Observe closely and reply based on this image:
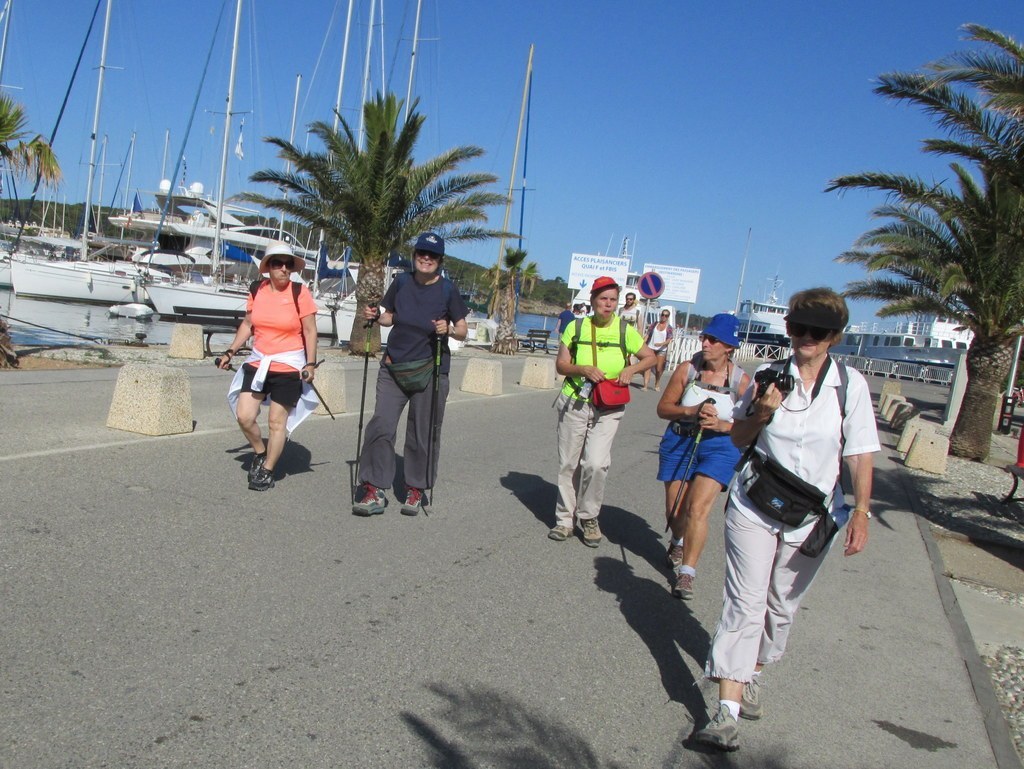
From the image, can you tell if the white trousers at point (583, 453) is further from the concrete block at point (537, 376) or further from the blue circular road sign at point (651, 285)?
the blue circular road sign at point (651, 285)

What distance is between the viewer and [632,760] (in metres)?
3.58

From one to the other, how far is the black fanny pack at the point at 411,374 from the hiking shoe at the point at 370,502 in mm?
777

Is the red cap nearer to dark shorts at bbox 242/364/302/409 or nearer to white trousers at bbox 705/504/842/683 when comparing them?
dark shorts at bbox 242/364/302/409

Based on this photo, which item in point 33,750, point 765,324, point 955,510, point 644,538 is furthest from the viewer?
point 765,324

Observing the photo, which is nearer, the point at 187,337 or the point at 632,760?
the point at 632,760

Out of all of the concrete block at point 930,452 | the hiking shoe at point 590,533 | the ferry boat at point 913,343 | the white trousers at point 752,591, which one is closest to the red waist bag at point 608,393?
the hiking shoe at point 590,533

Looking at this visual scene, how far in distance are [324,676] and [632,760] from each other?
4.45 ft

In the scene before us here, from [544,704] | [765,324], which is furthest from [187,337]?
[765,324]

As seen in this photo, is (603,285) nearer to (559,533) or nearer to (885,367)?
(559,533)

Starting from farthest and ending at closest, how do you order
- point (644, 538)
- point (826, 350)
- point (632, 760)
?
point (644, 538) < point (826, 350) < point (632, 760)

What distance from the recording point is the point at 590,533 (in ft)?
21.9

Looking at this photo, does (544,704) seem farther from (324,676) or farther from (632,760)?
(324,676)

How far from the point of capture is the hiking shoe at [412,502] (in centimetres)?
674

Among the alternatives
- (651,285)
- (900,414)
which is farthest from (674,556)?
(900,414)
